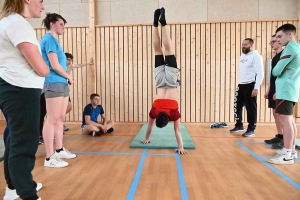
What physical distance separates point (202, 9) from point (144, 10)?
4.81ft

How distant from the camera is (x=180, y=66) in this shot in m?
5.96

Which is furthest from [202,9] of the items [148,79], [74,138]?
[74,138]

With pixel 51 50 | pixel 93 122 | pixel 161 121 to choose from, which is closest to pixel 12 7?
pixel 51 50

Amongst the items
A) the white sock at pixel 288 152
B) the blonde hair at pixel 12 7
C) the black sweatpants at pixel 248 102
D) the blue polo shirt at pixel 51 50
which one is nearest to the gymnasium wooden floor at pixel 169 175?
the white sock at pixel 288 152

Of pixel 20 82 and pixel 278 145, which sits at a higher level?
pixel 20 82

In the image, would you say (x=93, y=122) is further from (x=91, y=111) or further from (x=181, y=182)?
(x=181, y=182)

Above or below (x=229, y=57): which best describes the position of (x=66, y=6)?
above

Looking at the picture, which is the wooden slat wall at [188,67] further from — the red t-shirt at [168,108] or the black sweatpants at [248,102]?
the red t-shirt at [168,108]

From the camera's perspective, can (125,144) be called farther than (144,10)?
No

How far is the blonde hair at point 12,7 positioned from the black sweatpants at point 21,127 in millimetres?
430

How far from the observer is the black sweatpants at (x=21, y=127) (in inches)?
56.6

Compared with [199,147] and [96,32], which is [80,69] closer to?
[96,32]

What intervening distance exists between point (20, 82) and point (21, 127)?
11.0 inches

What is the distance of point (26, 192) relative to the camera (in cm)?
152
